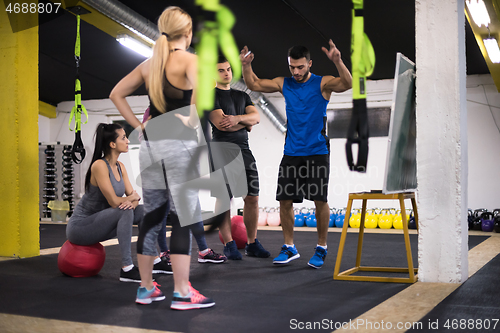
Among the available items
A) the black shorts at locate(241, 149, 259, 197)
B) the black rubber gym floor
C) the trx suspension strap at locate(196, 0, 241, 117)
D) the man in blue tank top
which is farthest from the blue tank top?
the trx suspension strap at locate(196, 0, 241, 117)

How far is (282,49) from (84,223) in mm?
4126

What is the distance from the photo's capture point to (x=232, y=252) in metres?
3.45

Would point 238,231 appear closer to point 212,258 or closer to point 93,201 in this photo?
point 212,258

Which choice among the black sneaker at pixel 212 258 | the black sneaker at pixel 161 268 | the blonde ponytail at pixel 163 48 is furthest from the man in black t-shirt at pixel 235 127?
the blonde ponytail at pixel 163 48

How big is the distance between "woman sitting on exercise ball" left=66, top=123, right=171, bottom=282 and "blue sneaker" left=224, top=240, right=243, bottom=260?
85cm

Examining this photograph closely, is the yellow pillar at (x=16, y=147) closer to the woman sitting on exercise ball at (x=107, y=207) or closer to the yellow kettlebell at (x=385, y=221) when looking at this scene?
the woman sitting on exercise ball at (x=107, y=207)

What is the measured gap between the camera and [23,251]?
3.69m

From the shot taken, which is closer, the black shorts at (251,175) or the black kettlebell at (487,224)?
the black shorts at (251,175)

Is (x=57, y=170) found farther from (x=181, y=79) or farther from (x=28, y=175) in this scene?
(x=181, y=79)

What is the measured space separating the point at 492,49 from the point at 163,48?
465 centimetres

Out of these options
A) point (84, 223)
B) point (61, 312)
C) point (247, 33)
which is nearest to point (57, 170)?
point (247, 33)

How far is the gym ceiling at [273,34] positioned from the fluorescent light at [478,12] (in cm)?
7

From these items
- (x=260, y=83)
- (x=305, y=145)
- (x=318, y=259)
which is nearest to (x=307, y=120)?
(x=305, y=145)

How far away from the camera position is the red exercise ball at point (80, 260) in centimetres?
276
